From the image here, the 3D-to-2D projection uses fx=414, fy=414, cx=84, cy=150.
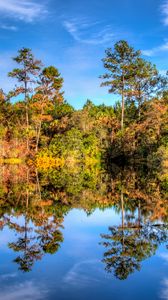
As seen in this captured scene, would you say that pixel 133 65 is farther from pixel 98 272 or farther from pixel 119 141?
pixel 98 272

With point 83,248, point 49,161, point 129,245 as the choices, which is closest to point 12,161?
point 49,161

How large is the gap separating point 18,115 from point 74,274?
42.2 meters

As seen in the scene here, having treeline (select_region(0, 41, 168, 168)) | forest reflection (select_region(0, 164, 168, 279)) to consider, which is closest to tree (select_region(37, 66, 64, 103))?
treeline (select_region(0, 41, 168, 168))

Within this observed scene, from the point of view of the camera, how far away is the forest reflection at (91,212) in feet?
27.0

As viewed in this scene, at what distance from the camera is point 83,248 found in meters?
8.94

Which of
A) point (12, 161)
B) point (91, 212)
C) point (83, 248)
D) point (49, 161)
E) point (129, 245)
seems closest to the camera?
point (129, 245)

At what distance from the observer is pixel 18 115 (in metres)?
48.2

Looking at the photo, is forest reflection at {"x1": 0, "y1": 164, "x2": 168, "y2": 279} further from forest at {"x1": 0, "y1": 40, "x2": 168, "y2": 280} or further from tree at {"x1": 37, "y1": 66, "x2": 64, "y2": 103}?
tree at {"x1": 37, "y1": 66, "x2": 64, "y2": 103}

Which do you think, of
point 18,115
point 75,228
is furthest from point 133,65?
point 75,228

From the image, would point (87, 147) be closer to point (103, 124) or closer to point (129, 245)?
point (103, 124)

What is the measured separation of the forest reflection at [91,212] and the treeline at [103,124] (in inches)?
815

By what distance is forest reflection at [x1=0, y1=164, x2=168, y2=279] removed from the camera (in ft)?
27.0

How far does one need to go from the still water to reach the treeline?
2524cm

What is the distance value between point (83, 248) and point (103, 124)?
126 ft
